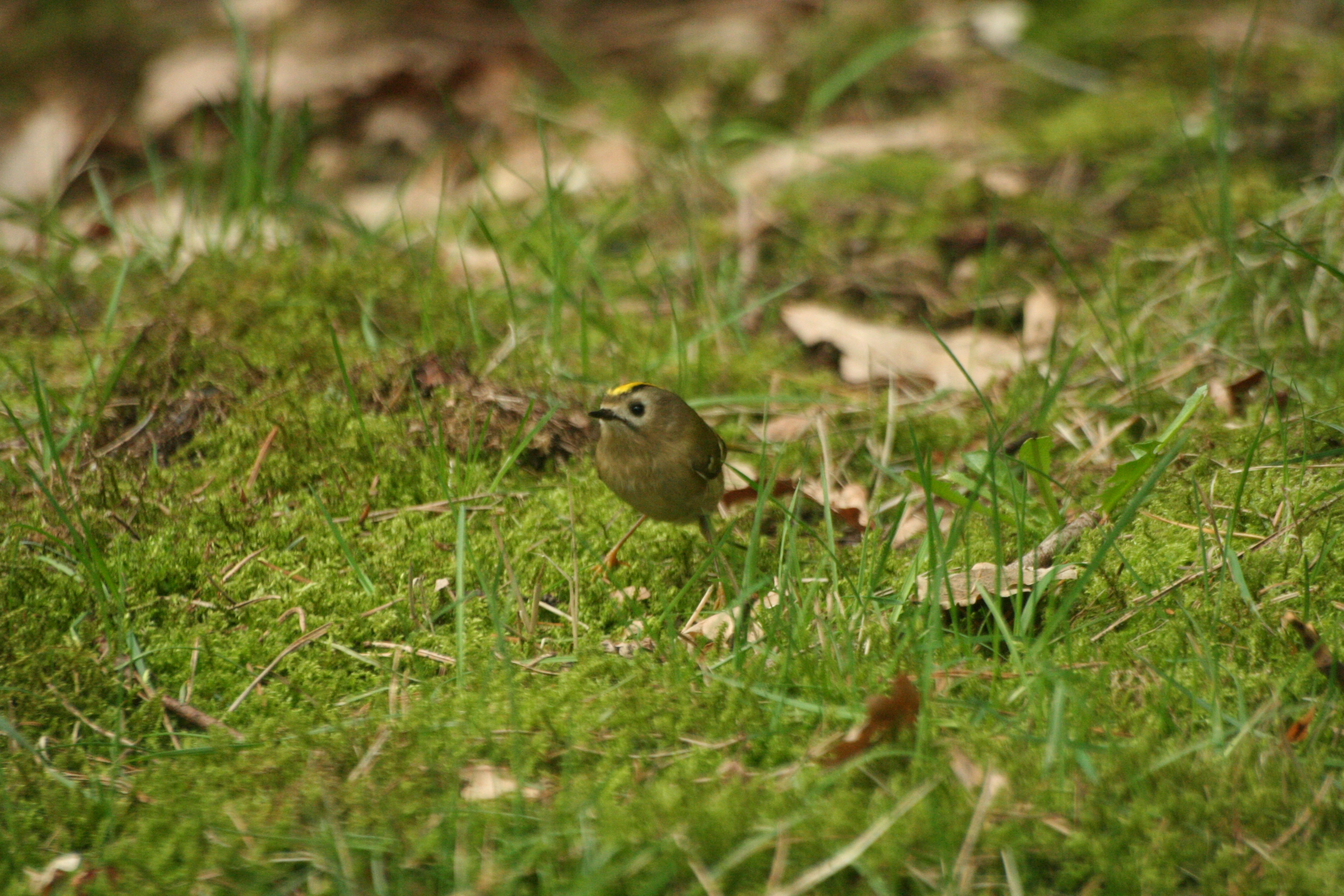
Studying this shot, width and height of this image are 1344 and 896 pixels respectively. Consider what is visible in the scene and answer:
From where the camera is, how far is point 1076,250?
4906 millimetres

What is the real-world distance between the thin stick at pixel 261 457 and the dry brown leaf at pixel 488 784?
1.52m

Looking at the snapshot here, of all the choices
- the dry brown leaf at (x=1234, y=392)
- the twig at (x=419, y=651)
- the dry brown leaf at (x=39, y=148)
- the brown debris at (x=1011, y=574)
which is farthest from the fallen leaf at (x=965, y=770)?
the dry brown leaf at (x=39, y=148)

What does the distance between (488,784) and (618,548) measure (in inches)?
47.1

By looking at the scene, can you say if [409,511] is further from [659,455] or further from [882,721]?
[882,721]

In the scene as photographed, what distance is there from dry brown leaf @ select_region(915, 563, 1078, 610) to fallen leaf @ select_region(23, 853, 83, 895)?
5.83 ft

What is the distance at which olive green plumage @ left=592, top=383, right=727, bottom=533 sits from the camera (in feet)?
10.3

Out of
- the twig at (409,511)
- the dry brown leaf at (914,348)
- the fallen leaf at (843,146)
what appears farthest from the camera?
the fallen leaf at (843,146)

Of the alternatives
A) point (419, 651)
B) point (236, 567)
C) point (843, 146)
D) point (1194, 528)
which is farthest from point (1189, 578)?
point (843, 146)

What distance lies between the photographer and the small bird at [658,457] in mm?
3154

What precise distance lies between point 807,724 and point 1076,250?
133 inches

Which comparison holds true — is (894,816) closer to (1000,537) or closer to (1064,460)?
(1000,537)

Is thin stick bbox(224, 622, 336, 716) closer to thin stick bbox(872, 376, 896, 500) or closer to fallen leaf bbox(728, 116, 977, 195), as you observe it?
thin stick bbox(872, 376, 896, 500)

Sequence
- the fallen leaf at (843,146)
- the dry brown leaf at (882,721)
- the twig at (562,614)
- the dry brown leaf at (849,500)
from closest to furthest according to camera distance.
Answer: the dry brown leaf at (882,721), the twig at (562,614), the dry brown leaf at (849,500), the fallen leaf at (843,146)

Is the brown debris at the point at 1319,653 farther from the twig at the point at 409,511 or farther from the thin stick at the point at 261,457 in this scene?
the thin stick at the point at 261,457
